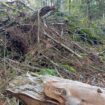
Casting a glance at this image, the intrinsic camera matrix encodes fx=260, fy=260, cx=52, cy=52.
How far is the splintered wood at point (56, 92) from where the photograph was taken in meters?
2.69

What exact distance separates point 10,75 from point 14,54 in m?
0.94

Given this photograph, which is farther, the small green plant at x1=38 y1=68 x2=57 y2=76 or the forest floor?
the forest floor

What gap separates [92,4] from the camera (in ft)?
33.9

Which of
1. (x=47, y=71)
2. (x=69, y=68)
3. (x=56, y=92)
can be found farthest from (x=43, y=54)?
(x=56, y=92)

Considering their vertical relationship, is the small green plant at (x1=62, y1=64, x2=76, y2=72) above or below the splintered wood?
below

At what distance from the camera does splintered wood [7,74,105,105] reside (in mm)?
2689

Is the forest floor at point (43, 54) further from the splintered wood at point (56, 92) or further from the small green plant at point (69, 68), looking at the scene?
the splintered wood at point (56, 92)


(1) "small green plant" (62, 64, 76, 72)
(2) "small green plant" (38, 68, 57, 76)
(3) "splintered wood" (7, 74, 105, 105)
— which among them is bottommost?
(1) "small green plant" (62, 64, 76, 72)

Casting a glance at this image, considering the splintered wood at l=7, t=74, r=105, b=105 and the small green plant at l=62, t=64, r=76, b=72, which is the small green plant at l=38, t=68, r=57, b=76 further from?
the splintered wood at l=7, t=74, r=105, b=105

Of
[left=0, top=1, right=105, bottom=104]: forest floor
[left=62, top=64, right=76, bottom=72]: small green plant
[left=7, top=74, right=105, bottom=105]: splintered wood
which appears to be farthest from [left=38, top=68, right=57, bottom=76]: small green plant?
[left=7, top=74, right=105, bottom=105]: splintered wood

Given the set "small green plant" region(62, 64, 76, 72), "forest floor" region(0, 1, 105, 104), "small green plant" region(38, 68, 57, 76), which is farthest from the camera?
"small green plant" region(62, 64, 76, 72)

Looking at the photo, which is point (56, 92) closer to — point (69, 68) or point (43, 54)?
point (69, 68)

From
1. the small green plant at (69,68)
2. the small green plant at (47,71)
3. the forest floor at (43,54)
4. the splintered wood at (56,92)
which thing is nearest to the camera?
the splintered wood at (56,92)

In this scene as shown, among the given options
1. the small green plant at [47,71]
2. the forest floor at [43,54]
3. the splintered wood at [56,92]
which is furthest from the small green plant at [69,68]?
the splintered wood at [56,92]
